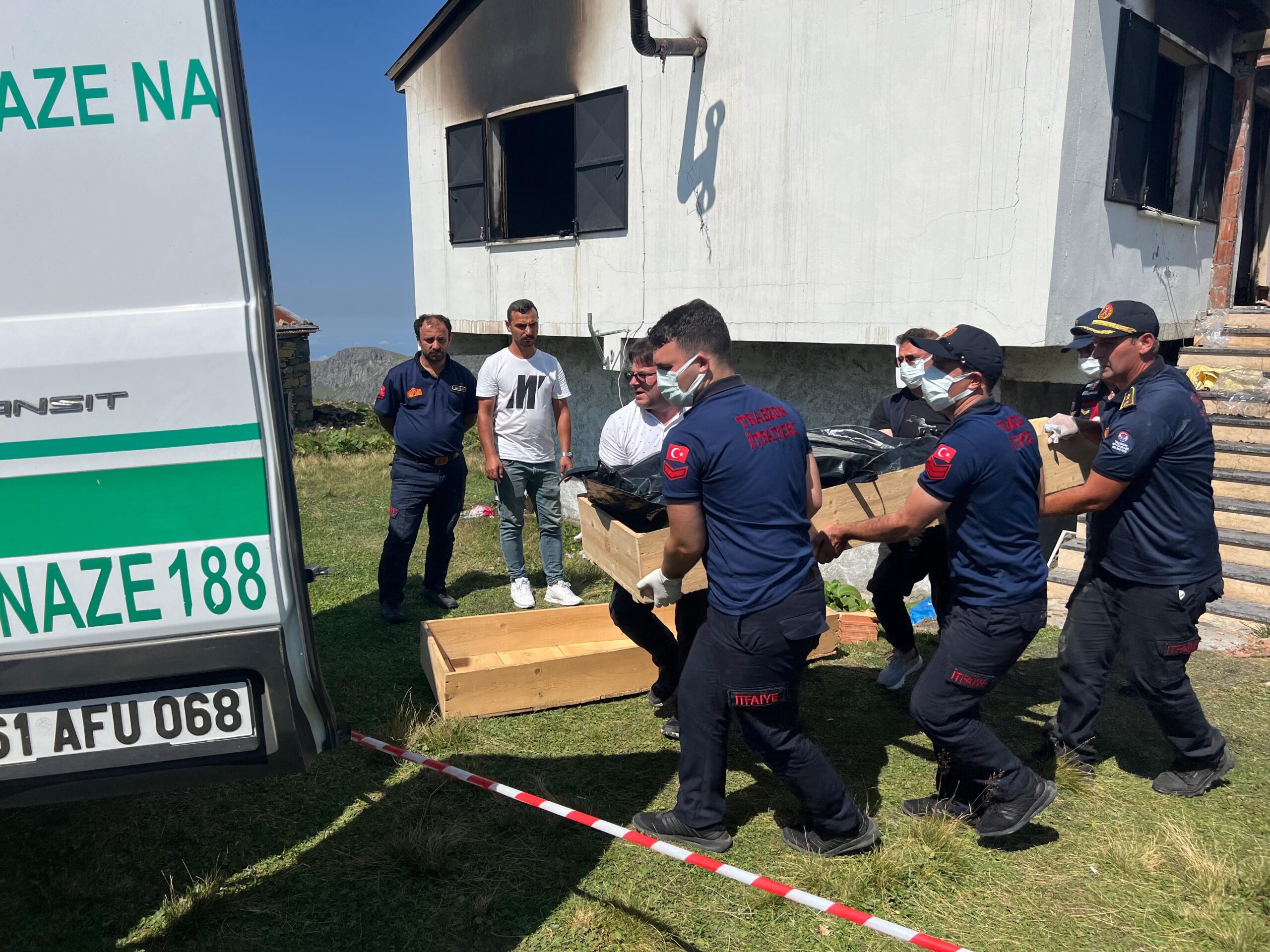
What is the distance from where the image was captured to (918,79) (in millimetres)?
6410

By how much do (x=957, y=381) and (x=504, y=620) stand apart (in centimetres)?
311

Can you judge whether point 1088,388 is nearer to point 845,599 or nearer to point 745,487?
point 745,487

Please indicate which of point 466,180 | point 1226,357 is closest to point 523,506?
point 466,180

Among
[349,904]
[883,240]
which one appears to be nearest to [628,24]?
[883,240]

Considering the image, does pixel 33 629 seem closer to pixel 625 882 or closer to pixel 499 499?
pixel 625 882

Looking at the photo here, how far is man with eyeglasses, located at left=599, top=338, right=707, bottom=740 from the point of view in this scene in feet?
13.8

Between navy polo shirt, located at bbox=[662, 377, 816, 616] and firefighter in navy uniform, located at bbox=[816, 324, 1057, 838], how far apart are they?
566 millimetres

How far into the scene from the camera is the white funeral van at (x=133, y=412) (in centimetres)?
215

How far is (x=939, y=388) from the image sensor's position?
358 centimetres

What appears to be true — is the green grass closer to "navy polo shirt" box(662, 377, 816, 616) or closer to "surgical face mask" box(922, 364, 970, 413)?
"navy polo shirt" box(662, 377, 816, 616)

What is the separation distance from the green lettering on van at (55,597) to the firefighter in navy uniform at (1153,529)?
11.3 feet

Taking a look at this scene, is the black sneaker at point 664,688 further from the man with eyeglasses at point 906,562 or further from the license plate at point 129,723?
the license plate at point 129,723

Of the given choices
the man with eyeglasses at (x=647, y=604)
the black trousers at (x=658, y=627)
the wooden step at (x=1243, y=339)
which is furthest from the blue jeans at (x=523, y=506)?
the wooden step at (x=1243, y=339)

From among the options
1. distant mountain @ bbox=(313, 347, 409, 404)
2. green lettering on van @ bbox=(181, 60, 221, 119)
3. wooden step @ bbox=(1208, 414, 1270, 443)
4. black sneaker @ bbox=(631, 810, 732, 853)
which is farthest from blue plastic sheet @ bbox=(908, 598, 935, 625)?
distant mountain @ bbox=(313, 347, 409, 404)
